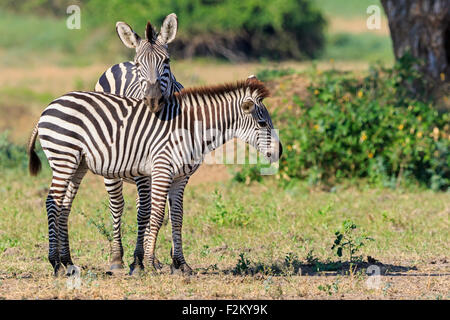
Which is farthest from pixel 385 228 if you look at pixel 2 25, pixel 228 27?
pixel 2 25

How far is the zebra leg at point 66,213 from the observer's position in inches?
292

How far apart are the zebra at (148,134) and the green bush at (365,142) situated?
4680 mm

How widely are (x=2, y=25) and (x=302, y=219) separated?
82.1 feet

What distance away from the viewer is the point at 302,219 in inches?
392

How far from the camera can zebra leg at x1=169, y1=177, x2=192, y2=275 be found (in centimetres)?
742

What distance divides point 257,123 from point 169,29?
169 centimetres

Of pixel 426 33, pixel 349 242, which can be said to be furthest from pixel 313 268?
pixel 426 33

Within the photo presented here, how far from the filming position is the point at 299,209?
10.4m

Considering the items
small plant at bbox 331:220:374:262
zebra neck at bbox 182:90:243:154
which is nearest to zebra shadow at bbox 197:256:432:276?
small plant at bbox 331:220:374:262

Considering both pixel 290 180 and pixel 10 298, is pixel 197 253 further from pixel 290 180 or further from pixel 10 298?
pixel 290 180

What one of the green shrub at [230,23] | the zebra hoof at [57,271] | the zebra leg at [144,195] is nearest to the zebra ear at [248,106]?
the zebra leg at [144,195]

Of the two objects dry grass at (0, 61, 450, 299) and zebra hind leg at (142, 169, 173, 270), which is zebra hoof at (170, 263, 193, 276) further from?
zebra hind leg at (142, 169, 173, 270)

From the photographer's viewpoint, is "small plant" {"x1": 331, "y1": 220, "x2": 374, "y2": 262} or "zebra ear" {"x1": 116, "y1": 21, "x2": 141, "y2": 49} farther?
"zebra ear" {"x1": 116, "y1": 21, "x2": 141, "y2": 49}

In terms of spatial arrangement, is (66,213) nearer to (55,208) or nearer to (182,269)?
(55,208)
